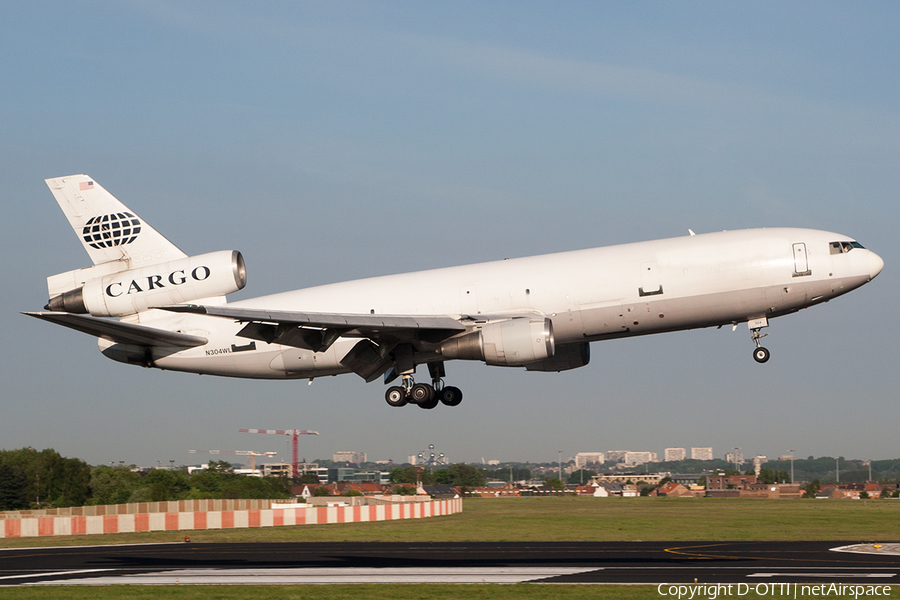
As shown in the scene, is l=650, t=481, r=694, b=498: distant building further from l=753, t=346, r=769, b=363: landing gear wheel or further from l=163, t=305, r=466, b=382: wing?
l=163, t=305, r=466, b=382: wing

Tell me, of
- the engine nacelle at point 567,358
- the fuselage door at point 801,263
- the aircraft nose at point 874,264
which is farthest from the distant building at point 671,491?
the fuselage door at point 801,263

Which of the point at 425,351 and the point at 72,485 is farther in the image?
the point at 72,485

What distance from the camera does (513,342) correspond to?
3712 centimetres

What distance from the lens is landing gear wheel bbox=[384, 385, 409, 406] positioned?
4159 centimetres

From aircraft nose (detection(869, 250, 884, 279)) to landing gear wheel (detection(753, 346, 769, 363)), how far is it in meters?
4.94

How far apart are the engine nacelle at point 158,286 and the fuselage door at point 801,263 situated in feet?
76.9

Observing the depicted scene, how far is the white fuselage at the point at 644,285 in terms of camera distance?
37.0 m

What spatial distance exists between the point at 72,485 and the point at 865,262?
11076cm

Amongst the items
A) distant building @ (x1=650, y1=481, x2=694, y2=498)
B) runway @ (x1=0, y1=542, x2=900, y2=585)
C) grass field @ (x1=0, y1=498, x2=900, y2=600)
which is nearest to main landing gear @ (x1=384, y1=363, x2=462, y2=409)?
runway @ (x1=0, y1=542, x2=900, y2=585)

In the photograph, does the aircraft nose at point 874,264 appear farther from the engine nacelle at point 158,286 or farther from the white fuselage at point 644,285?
the engine nacelle at point 158,286

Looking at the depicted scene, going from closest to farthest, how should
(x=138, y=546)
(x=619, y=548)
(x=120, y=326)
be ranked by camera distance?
(x=120, y=326), (x=619, y=548), (x=138, y=546)

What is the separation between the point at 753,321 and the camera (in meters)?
38.2

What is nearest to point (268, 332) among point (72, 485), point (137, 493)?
point (137, 493)

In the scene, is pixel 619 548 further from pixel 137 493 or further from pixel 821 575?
pixel 137 493
